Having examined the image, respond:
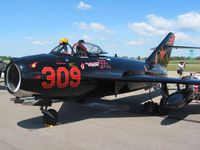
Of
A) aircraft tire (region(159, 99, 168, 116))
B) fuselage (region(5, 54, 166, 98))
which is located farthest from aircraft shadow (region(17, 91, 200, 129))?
fuselage (region(5, 54, 166, 98))

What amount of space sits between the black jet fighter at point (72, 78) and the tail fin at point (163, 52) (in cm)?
233

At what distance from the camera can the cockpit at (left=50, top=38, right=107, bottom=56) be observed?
888cm

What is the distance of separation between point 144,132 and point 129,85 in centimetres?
330

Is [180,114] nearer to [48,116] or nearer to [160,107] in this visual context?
[160,107]

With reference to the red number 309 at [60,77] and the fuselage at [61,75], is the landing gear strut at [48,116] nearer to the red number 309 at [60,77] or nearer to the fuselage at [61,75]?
the fuselage at [61,75]

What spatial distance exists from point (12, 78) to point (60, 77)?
125 cm

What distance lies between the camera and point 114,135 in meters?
7.25

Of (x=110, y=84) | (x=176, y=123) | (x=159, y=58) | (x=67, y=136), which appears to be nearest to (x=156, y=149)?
(x=67, y=136)

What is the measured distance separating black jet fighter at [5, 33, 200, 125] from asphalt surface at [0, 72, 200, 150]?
24.6 inches

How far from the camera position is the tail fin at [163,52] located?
44.8 ft

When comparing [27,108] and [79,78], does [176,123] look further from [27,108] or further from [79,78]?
[27,108]

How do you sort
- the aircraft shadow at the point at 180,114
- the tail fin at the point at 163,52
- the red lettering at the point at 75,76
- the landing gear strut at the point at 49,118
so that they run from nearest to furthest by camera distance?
1. the landing gear strut at the point at 49,118
2. the red lettering at the point at 75,76
3. the aircraft shadow at the point at 180,114
4. the tail fin at the point at 163,52

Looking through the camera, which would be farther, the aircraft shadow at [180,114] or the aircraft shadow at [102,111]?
the aircraft shadow at [180,114]

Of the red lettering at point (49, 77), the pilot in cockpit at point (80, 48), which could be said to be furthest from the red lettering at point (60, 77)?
the pilot in cockpit at point (80, 48)
